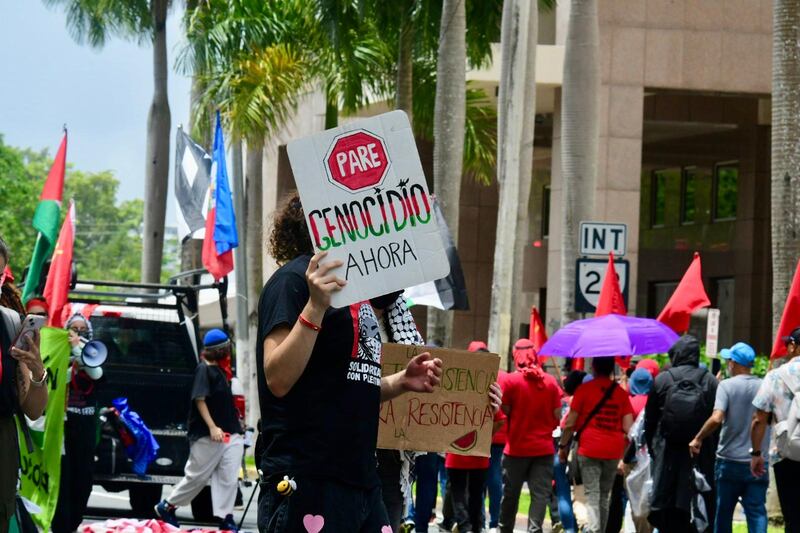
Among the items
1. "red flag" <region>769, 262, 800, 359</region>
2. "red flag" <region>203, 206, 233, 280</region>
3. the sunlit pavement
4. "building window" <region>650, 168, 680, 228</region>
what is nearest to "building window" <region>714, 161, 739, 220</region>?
"building window" <region>650, 168, 680, 228</region>

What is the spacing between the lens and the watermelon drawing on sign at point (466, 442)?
21.5ft

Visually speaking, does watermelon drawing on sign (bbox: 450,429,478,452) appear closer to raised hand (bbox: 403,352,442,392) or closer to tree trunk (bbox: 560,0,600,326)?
raised hand (bbox: 403,352,442,392)

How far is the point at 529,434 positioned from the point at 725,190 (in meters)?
31.2

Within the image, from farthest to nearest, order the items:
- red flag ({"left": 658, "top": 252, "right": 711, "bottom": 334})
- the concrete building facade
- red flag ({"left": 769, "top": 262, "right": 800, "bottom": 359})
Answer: the concrete building facade < red flag ({"left": 658, "top": 252, "right": 711, "bottom": 334}) < red flag ({"left": 769, "top": 262, "right": 800, "bottom": 359})

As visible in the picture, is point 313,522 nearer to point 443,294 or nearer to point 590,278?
point 443,294

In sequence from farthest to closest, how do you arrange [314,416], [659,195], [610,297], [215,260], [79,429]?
[659,195], [215,260], [610,297], [79,429], [314,416]

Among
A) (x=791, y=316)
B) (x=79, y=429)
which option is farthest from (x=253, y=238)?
(x=791, y=316)

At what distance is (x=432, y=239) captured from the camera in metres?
5.43

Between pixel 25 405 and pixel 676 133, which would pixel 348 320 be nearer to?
pixel 25 405

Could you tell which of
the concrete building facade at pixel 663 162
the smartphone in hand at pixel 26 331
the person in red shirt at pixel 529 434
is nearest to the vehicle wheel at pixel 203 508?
the person in red shirt at pixel 529 434

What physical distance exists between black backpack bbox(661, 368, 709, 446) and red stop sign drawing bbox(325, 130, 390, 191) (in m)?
7.53

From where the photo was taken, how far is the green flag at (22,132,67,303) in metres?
12.6

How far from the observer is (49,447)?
33.1 ft

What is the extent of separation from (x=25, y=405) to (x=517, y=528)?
36.1 feet
